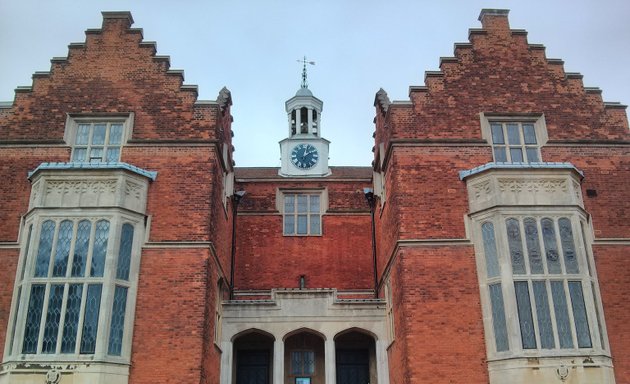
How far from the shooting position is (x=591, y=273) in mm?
15406

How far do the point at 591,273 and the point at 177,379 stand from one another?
10384 mm

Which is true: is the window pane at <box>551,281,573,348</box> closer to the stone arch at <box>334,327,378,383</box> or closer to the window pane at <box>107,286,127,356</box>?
the stone arch at <box>334,327,378,383</box>

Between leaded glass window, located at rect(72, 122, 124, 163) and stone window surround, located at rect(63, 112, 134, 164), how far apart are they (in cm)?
6

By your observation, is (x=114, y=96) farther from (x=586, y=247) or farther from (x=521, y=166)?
(x=586, y=247)

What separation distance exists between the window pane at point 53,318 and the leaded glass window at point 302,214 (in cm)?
1005

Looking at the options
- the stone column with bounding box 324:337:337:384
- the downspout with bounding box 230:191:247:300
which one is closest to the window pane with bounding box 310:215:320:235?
the downspout with bounding box 230:191:247:300

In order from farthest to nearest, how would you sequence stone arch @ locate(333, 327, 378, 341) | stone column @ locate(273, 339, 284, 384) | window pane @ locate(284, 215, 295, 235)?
1. window pane @ locate(284, 215, 295, 235)
2. stone arch @ locate(333, 327, 378, 341)
3. stone column @ locate(273, 339, 284, 384)

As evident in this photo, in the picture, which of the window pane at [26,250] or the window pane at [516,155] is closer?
the window pane at [26,250]

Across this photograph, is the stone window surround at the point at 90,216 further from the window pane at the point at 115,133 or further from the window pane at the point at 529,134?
the window pane at the point at 529,134

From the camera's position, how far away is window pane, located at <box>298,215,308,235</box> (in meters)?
23.6

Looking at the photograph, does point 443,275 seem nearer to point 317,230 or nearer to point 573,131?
point 573,131

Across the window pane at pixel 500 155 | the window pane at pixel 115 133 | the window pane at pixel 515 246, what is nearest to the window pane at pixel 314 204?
the window pane at pixel 500 155

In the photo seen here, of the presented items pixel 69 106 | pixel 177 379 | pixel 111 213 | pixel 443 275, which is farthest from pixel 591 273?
pixel 69 106

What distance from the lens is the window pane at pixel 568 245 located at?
1523 cm
